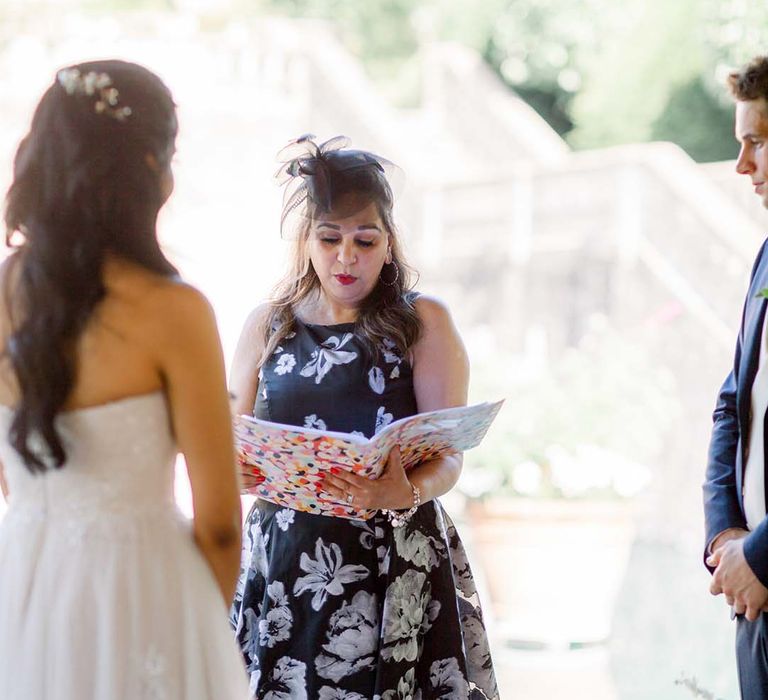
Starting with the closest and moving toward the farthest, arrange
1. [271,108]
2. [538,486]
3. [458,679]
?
[458,679], [538,486], [271,108]

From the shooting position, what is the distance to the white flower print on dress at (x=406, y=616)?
1901 mm

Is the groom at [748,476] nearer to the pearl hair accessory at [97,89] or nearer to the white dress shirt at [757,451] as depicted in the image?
the white dress shirt at [757,451]

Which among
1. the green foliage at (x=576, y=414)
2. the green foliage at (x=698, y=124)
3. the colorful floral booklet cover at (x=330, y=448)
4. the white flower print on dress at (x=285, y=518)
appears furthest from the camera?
the green foliage at (x=698, y=124)

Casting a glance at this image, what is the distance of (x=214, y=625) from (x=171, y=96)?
649mm

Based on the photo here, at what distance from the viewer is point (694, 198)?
272 inches

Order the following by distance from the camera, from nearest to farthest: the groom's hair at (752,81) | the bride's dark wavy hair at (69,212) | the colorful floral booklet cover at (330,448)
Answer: the bride's dark wavy hair at (69,212) < the colorful floral booklet cover at (330,448) < the groom's hair at (752,81)

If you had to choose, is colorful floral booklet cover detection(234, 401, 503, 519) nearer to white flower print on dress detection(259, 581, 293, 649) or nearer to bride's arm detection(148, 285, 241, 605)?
white flower print on dress detection(259, 581, 293, 649)

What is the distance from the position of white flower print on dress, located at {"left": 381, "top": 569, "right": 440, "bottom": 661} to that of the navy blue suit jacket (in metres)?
0.47

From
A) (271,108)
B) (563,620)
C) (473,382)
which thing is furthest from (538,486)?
(271,108)

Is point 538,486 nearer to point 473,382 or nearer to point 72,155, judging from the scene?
point 473,382

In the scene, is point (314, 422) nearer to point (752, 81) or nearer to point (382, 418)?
point (382, 418)

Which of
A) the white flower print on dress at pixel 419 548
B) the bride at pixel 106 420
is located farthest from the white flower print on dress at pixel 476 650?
the bride at pixel 106 420

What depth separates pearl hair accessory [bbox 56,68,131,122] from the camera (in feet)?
4.51

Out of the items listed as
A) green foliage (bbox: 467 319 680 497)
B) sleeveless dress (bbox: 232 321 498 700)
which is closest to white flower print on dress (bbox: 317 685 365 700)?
sleeveless dress (bbox: 232 321 498 700)
